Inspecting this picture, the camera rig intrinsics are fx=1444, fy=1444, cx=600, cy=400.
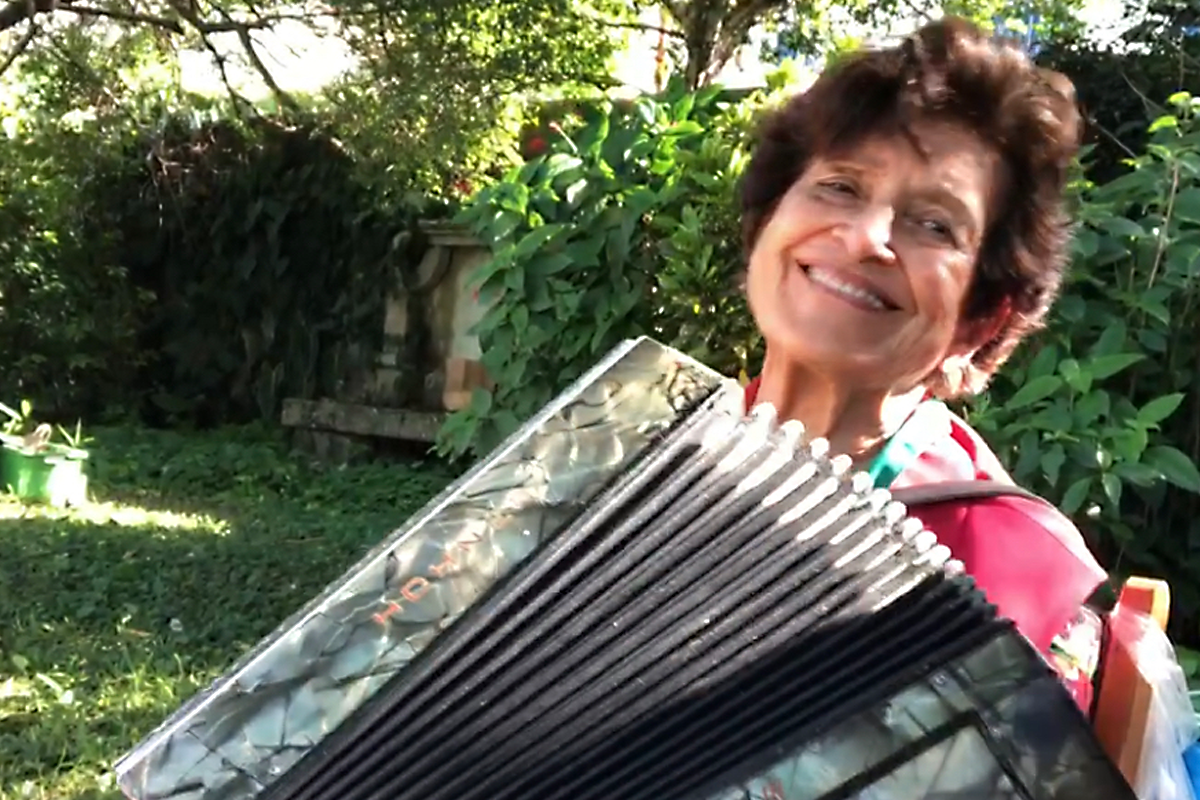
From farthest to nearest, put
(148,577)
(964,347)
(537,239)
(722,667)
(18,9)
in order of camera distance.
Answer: (18,9) → (148,577) → (537,239) → (964,347) → (722,667)

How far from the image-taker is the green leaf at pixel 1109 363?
2246 mm

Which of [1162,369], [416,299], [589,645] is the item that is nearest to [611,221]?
[1162,369]

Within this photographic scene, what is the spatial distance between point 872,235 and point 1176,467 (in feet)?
4.61

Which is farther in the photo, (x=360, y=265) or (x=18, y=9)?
(x=360, y=265)

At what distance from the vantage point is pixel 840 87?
3.92ft

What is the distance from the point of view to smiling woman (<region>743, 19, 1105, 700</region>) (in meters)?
1.06

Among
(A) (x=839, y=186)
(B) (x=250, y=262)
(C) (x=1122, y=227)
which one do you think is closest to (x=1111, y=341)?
(C) (x=1122, y=227)

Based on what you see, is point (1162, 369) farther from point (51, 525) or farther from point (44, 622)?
point (51, 525)

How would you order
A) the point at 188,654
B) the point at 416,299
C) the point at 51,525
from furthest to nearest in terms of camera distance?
the point at 416,299
the point at 51,525
the point at 188,654

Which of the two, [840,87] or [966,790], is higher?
[840,87]

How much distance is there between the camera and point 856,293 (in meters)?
1.07

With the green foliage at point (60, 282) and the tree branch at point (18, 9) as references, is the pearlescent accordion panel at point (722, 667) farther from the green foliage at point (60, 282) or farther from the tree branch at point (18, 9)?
the green foliage at point (60, 282)

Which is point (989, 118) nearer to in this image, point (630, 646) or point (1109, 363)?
point (630, 646)

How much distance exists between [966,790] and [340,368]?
21.6 feet
